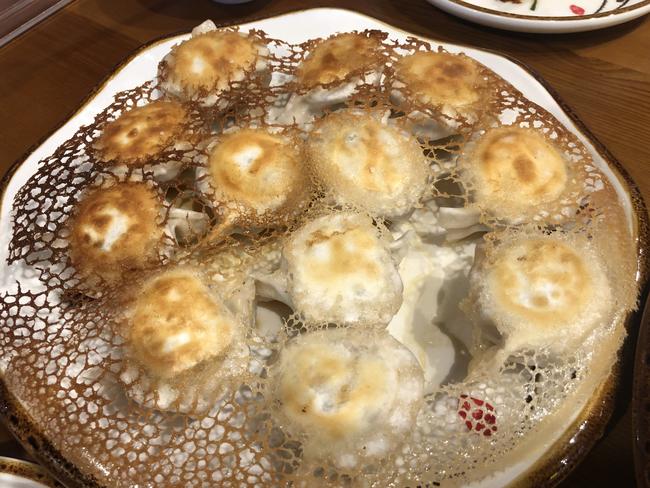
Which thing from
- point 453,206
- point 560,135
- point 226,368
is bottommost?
point 226,368

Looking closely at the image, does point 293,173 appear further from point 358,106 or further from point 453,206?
point 453,206

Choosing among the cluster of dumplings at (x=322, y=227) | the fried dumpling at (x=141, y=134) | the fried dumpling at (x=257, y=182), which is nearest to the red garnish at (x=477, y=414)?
the cluster of dumplings at (x=322, y=227)

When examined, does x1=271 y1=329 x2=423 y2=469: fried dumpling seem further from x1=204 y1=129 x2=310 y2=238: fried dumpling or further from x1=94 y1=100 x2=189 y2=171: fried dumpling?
x1=94 y1=100 x2=189 y2=171: fried dumpling

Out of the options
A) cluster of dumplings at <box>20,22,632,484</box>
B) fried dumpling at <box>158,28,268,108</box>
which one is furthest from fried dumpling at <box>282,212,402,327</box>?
fried dumpling at <box>158,28,268,108</box>

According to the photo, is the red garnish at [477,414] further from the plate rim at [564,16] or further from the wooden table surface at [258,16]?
the plate rim at [564,16]

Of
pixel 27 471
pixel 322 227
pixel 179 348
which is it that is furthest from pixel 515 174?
pixel 27 471

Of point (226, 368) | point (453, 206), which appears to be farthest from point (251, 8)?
point (226, 368)

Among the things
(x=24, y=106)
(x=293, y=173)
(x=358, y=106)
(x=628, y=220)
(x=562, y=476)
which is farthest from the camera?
(x=24, y=106)

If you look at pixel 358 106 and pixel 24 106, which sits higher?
pixel 358 106
